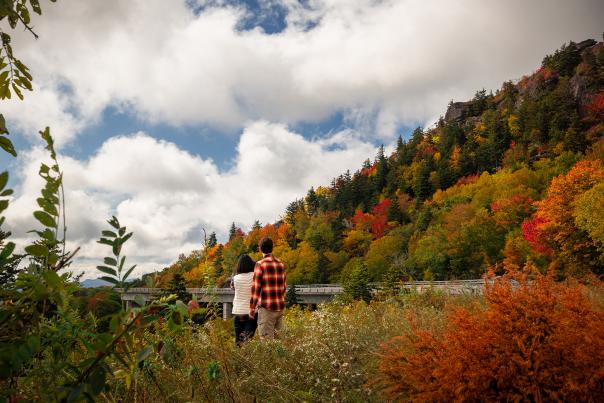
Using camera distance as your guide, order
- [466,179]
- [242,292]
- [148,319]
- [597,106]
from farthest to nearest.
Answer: [466,179] < [597,106] < [242,292] < [148,319]

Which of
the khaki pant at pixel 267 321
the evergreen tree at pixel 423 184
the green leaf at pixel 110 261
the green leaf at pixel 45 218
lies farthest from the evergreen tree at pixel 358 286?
the evergreen tree at pixel 423 184

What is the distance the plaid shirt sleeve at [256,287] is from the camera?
6281 millimetres

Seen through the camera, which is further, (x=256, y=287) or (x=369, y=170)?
(x=369, y=170)

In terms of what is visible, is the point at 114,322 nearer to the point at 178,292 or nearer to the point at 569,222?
the point at 178,292

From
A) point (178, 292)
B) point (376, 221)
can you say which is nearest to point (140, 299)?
point (178, 292)

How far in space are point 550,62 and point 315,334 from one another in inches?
4155

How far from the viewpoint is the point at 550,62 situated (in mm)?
88375

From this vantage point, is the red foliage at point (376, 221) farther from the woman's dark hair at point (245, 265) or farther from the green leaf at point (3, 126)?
the green leaf at point (3, 126)

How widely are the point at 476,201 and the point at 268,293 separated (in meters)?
48.4

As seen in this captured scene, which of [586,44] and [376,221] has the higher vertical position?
[586,44]

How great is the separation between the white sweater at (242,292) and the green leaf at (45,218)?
6.05 metres

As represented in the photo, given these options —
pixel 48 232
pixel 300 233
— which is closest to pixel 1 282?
pixel 48 232

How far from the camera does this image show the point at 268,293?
630 centimetres

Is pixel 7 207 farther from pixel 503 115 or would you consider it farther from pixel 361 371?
pixel 503 115
